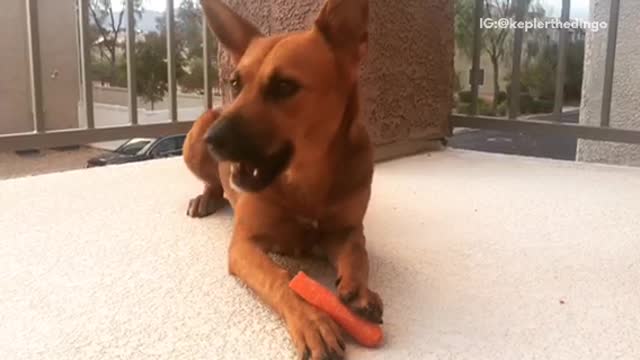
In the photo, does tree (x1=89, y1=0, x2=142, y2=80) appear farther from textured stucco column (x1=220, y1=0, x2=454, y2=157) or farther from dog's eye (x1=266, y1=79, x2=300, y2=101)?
dog's eye (x1=266, y1=79, x2=300, y2=101)

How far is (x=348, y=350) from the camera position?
838mm

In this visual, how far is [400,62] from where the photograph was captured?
223 cm

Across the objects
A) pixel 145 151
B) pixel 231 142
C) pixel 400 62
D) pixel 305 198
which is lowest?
pixel 145 151

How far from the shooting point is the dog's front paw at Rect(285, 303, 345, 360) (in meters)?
0.79

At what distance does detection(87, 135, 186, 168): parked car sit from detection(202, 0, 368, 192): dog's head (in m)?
1.59

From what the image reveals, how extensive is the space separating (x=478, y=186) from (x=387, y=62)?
55 cm

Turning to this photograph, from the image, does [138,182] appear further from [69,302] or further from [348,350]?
[348,350]

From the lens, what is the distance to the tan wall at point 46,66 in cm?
302

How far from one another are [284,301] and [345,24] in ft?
1.59

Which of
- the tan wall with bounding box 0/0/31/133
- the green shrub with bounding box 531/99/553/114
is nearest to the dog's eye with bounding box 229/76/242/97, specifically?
the green shrub with bounding box 531/99/553/114

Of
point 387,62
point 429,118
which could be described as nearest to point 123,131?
point 387,62

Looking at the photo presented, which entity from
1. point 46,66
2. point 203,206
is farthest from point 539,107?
point 46,66

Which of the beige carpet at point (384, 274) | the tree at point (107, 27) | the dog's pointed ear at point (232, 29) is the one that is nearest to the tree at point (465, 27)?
the beige carpet at point (384, 274)

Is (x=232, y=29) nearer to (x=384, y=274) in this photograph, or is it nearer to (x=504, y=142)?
(x=384, y=274)
